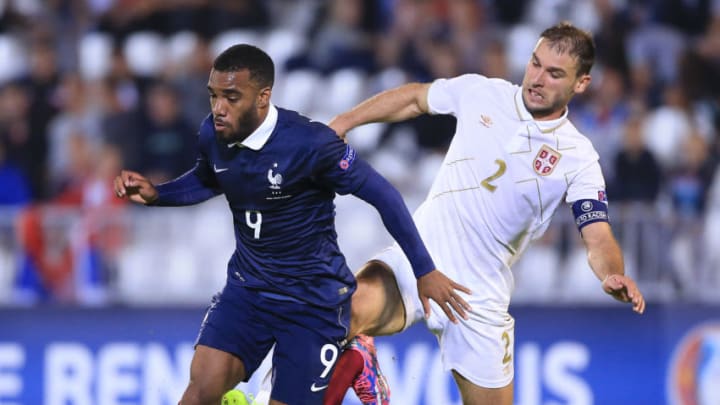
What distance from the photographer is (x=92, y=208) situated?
908cm

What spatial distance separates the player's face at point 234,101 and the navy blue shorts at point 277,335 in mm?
765

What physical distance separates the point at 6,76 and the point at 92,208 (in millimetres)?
2770

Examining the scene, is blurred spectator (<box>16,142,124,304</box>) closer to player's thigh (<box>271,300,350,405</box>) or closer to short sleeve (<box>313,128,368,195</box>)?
player's thigh (<box>271,300,350,405</box>)

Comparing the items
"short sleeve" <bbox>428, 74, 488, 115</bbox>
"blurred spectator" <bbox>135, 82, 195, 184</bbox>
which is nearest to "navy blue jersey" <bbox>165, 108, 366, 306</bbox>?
"short sleeve" <bbox>428, 74, 488, 115</bbox>

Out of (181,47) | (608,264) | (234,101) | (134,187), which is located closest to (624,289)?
(608,264)

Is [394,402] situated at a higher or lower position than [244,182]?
lower

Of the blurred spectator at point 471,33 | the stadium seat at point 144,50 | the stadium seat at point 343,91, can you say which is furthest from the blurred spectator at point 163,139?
the blurred spectator at point 471,33

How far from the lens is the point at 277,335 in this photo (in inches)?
223

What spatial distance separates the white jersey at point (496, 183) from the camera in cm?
600

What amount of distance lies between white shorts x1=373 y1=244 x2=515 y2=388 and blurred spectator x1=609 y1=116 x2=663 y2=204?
387 centimetres

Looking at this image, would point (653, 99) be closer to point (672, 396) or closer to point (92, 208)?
point (672, 396)

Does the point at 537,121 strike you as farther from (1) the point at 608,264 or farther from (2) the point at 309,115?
(2) the point at 309,115

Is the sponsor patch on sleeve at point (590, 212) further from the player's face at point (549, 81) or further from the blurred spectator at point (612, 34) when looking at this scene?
the blurred spectator at point (612, 34)

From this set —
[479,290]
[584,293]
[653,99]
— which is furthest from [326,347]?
[653,99]
